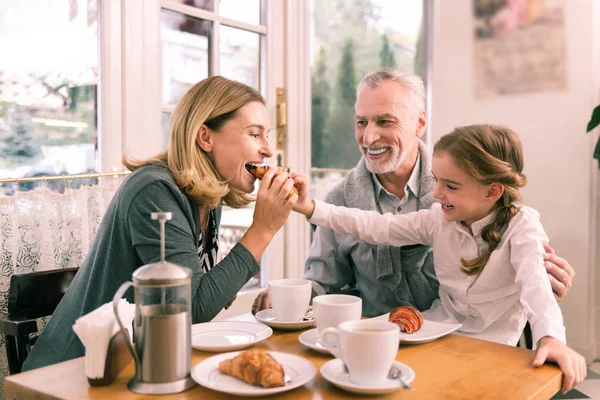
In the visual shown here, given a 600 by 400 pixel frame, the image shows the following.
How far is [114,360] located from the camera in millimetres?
916

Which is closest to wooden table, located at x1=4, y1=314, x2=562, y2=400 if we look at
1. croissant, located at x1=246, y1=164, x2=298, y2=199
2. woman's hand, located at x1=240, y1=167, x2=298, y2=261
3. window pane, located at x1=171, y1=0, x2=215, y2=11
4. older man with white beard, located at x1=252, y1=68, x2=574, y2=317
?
woman's hand, located at x1=240, y1=167, x2=298, y2=261

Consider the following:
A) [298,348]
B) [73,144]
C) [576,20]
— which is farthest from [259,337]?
[576,20]

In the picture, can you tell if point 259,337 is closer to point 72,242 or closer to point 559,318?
point 559,318

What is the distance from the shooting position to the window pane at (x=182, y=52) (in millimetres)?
2621

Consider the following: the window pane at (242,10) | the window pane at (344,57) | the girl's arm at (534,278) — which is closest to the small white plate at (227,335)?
the girl's arm at (534,278)

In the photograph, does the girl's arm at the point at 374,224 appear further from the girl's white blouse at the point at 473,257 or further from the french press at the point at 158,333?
the french press at the point at 158,333

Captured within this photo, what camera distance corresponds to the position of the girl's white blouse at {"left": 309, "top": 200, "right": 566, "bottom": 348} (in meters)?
1.36

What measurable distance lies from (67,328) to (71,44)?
124 cm

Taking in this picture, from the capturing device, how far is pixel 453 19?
4.00 meters

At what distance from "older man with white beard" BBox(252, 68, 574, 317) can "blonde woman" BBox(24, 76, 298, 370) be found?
46 cm

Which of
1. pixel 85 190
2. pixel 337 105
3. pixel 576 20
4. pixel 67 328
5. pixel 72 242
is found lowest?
pixel 67 328

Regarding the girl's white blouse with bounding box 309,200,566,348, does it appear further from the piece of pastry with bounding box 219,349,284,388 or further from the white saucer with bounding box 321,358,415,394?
the piece of pastry with bounding box 219,349,284,388

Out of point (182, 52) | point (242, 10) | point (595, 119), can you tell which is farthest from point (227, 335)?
point (595, 119)

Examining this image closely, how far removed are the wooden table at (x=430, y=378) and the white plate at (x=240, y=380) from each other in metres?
0.02
